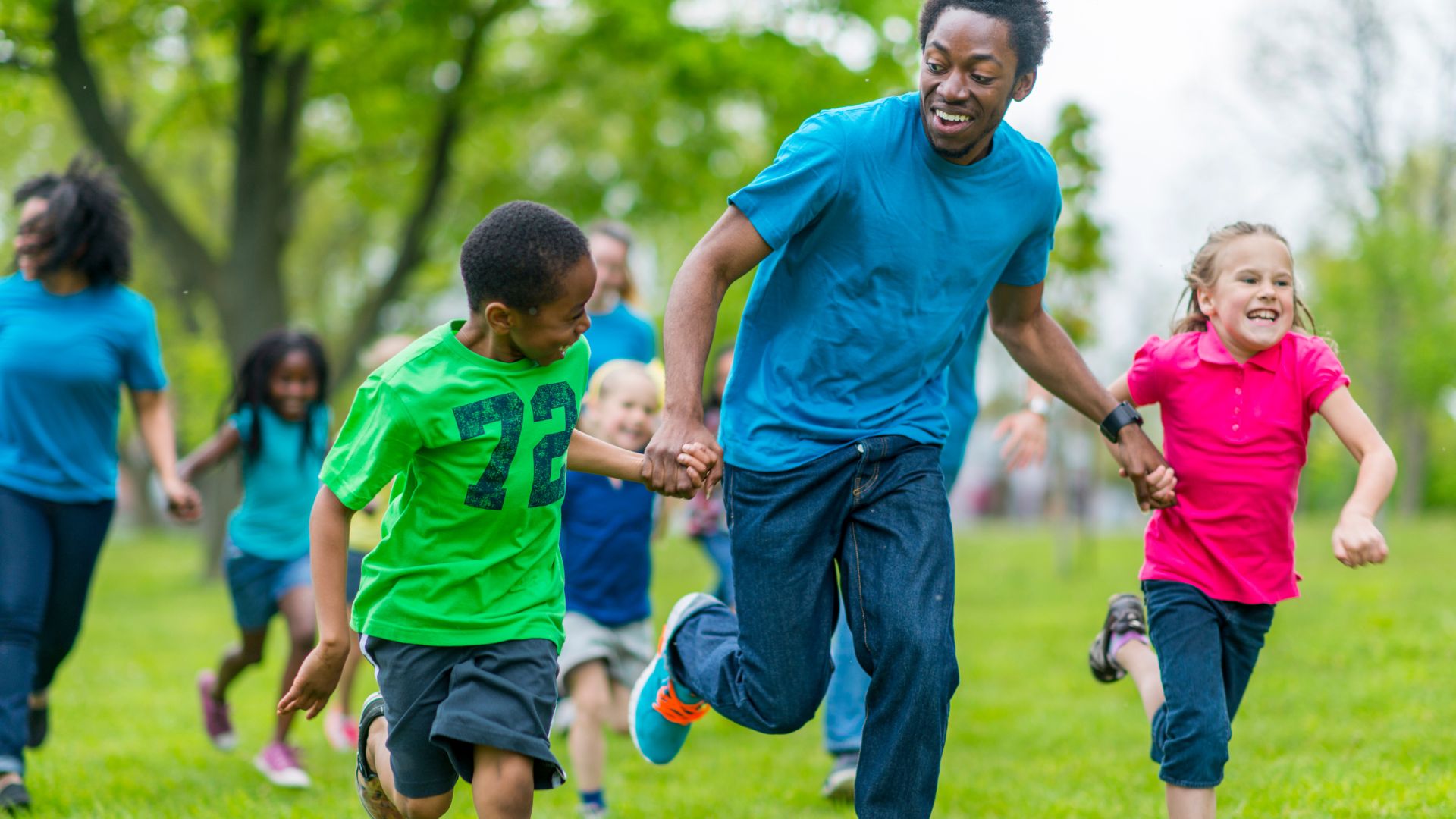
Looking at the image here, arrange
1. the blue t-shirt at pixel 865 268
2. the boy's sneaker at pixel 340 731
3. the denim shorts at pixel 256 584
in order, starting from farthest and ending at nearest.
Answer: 1. the boy's sneaker at pixel 340 731
2. the denim shorts at pixel 256 584
3. the blue t-shirt at pixel 865 268

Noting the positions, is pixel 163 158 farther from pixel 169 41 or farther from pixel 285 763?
pixel 285 763

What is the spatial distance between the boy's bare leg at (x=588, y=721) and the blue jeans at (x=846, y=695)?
2.90 ft

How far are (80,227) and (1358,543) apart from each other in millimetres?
4558

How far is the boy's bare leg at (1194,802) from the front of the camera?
3.85 metres

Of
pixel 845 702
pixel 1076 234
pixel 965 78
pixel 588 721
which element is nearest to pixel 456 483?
pixel 965 78

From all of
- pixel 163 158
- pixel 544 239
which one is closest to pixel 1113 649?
pixel 544 239

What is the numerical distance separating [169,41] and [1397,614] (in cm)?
1660

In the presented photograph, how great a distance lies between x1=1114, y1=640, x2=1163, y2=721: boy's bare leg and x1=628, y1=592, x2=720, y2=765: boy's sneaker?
1.35 metres

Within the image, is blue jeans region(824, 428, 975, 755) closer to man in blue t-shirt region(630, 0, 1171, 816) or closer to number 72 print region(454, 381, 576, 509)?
man in blue t-shirt region(630, 0, 1171, 816)

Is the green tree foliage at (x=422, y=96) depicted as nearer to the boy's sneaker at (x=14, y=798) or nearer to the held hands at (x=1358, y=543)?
the boy's sneaker at (x=14, y=798)

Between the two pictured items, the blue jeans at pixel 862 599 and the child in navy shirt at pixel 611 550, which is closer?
the blue jeans at pixel 862 599

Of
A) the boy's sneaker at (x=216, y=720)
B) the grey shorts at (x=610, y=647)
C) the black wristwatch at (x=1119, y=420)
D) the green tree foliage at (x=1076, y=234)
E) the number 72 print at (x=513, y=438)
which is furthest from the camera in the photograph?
the green tree foliage at (x=1076, y=234)

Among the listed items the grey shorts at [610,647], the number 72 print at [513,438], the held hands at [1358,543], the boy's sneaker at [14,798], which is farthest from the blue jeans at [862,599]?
the boy's sneaker at [14,798]

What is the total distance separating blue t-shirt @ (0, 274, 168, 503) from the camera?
17.1 ft
